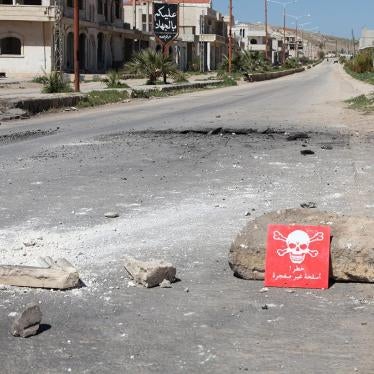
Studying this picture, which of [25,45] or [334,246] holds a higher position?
[25,45]

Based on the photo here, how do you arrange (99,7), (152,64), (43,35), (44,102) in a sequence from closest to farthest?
(44,102) → (152,64) → (43,35) → (99,7)

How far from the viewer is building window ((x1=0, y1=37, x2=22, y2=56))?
5084cm

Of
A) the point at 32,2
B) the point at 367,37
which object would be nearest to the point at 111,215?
the point at 32,2

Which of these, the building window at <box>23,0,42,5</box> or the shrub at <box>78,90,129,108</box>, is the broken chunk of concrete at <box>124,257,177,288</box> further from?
the building window at <box>23,0,42,5</box>

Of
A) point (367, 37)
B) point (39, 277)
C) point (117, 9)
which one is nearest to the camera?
point (39, 277)

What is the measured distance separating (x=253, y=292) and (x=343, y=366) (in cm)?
125

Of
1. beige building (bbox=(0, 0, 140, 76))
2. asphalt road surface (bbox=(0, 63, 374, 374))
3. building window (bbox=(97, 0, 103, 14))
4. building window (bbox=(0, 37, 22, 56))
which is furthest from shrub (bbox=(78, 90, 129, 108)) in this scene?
building window (bbox=(97, 0, 103, 14))

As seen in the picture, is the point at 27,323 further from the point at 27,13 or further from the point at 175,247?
the point at 27,13

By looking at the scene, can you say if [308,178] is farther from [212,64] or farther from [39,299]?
[212,64]

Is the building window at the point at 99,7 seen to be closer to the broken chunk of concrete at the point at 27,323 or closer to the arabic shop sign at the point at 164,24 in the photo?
the arabic shop sign at the point at 164,24

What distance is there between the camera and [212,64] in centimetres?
9619

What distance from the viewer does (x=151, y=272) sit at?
4.79m

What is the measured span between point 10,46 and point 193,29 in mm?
46360

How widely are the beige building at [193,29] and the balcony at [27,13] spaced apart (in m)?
29.3
